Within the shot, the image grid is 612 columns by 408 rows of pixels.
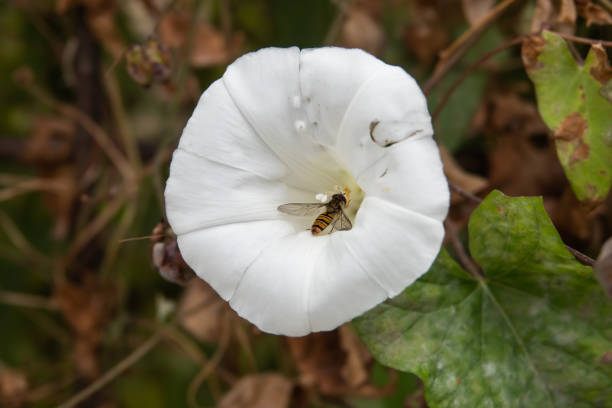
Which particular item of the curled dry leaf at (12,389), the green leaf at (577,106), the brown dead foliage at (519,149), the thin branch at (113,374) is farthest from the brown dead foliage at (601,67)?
the curled dry leaf at (12,389)

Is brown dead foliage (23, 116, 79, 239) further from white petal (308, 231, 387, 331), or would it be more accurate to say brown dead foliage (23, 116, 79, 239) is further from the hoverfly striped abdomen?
white petal (308, 231, 387, 331)

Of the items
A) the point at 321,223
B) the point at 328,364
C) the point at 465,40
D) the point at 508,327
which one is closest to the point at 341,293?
the point at 321,223

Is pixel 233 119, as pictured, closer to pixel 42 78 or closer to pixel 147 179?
pixel 147 179


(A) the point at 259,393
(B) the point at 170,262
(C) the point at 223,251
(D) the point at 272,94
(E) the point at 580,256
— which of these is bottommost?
(A) the point at 259,393

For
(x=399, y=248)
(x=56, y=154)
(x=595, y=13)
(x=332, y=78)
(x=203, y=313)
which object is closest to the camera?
(x=399, y=248)

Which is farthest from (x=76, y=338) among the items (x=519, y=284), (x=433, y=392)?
(x=519, y=284)

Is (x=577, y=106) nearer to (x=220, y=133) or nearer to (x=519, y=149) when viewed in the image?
(x=519, y=149)
